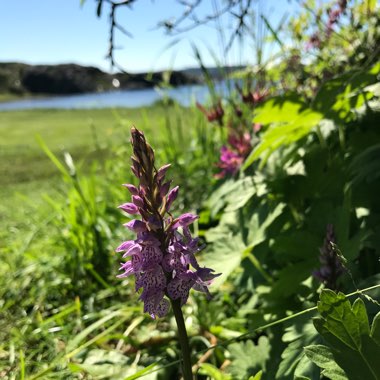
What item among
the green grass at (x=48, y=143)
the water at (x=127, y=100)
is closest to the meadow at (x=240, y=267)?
the green grass at (x=48, y=143)

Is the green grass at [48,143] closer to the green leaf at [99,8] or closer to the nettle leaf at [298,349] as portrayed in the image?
the green leaf at [99,8]

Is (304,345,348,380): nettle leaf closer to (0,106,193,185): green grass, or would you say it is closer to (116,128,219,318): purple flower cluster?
(116,128,219,318): purple flower cluster

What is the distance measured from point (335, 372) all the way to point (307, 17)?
3189 millimetres

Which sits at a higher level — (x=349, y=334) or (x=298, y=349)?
(x=349, y=334)

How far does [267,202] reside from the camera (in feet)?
5.70

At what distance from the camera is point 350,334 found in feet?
2.70

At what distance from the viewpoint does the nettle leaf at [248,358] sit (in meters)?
1.44

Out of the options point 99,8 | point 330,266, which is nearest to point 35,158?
point 99,8

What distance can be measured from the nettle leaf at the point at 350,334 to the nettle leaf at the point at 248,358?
630 millimetres

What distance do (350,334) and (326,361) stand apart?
0.29ft

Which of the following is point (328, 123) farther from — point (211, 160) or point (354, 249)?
point (211, 160)

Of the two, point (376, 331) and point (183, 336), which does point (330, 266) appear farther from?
point (183, 336)

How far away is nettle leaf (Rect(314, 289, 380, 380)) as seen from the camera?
812 mm

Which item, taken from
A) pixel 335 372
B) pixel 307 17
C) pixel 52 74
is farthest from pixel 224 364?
pixel 52 74
